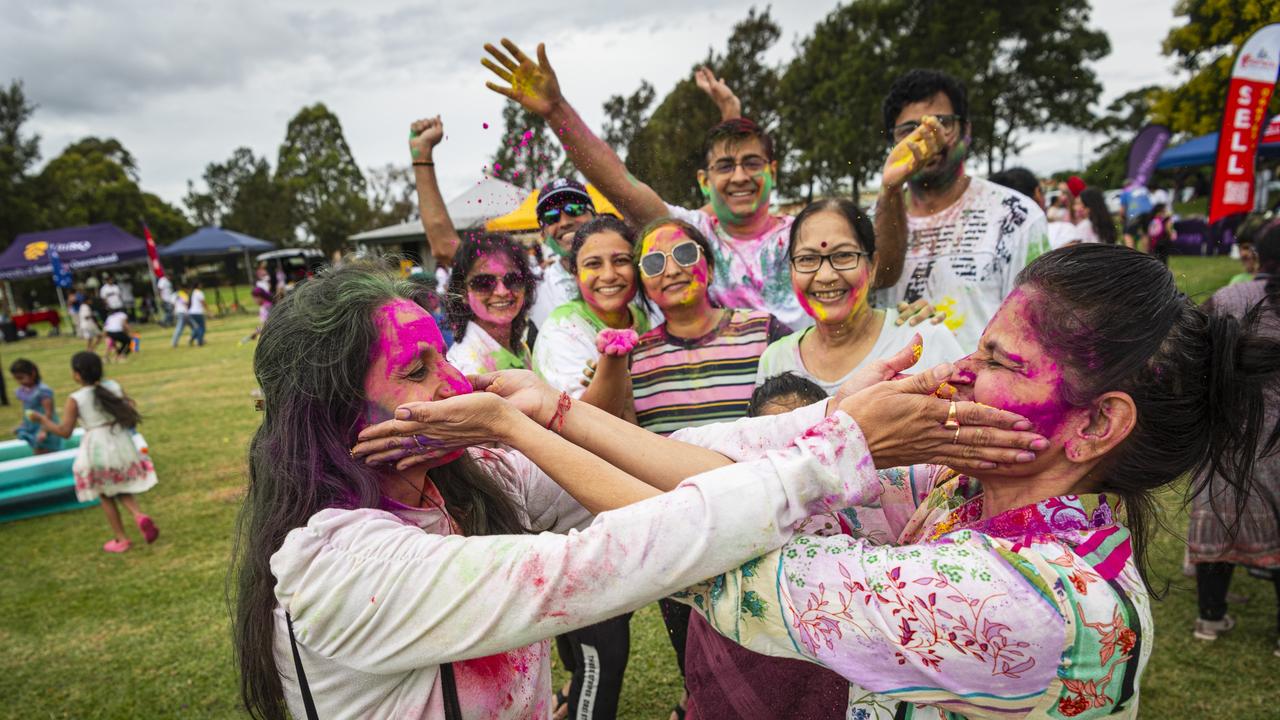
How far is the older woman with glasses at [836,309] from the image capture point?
292 cm

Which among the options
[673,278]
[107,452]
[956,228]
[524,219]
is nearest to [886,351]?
[673,278]

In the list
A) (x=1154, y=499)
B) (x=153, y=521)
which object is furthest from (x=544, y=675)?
(x=153, y=521)

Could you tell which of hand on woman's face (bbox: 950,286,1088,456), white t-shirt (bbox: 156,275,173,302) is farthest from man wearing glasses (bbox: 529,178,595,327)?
white t-shirt (bbox: 156,275,173,302)

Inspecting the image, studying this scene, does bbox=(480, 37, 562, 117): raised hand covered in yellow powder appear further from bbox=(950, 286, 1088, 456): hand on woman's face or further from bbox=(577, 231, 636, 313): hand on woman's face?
bbox=(950, 286, 1088, 456): hand on woman's face

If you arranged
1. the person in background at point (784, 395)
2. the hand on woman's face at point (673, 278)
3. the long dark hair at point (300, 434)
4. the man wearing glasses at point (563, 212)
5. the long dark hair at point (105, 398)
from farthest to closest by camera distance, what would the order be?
1. the long dark hair at point (105, 398)
2. the man wearing glasses at point (563, 212)
3. the hand on woman's face at point (673, 278)
4. the person in background at point (784, 395)
5. the long dark hair at point (300, 434)

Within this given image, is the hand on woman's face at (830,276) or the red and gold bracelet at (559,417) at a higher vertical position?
the hand on woman's face at (830,276)

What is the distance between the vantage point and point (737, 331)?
3.23m

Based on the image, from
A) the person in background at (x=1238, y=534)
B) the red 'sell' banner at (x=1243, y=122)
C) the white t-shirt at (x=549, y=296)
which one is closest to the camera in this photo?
the person in background at (x=1238, y=534)

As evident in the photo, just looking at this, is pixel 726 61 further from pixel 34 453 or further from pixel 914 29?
pixel 34 453

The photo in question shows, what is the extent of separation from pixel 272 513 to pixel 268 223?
214 ft

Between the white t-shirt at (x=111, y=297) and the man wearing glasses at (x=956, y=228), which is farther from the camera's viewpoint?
the white t-shirt at (x=111, y=297)

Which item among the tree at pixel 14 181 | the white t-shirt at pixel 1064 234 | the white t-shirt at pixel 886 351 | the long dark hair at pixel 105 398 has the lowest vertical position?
the long dark hair at pixel 105 398

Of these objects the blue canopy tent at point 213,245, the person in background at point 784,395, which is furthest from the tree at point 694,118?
the blue canopy tent at point 213,245

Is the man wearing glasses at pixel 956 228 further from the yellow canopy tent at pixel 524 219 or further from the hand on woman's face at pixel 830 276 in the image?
the yellow canopy tent at pixel 524 219
